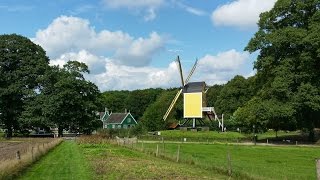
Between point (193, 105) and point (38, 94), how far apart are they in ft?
97.9

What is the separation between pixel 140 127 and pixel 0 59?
3264cm

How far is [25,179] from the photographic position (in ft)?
68.0

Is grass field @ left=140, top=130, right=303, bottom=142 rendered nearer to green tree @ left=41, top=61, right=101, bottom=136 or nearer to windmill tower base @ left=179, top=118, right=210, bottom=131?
windmill tower base @ left=179, top=118, right=210, bottom=131

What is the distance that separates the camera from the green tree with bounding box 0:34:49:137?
82.0 m

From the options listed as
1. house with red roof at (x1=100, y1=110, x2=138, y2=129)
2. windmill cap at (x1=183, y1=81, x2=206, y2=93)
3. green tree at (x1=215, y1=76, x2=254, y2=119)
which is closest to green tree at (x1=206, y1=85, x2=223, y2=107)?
green tree at (x1=215, y1=76, x2=254, y2=119)

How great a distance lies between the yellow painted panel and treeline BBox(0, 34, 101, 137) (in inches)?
758

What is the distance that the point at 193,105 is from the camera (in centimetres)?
9612

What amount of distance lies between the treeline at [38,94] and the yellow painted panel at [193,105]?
19.3 m

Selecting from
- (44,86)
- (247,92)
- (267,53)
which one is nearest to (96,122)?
(44,86)

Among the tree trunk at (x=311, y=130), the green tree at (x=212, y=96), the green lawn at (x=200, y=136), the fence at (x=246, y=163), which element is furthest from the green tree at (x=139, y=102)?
the fence at (x=246, y=163)

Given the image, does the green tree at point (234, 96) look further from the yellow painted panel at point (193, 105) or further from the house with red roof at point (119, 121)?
the house with red roof at point (119, 121)

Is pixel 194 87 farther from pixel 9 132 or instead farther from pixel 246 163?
pixel 246 163

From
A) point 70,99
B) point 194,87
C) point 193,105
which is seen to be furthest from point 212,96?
point 70,99

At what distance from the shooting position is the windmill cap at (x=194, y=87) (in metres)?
95.0
